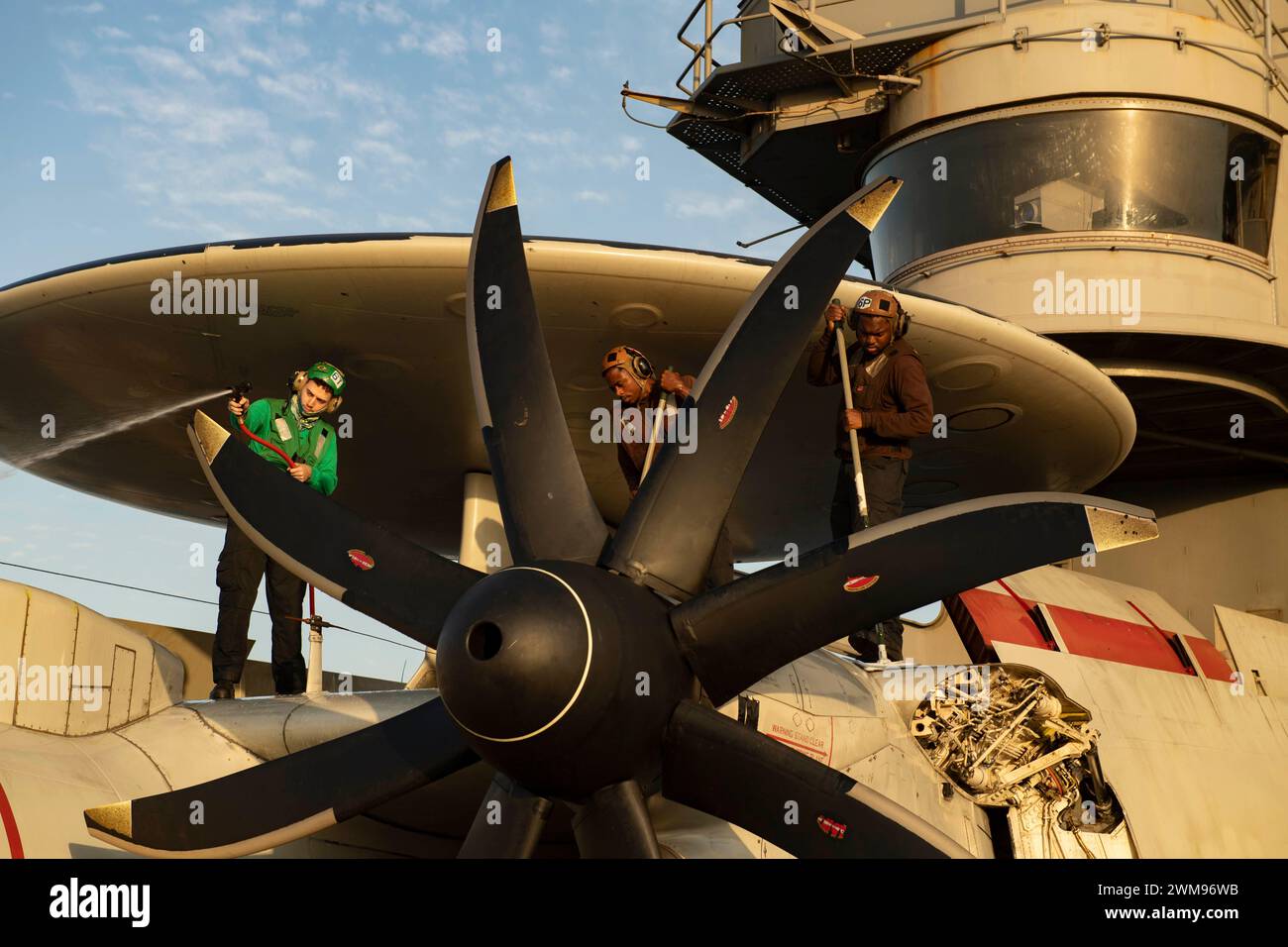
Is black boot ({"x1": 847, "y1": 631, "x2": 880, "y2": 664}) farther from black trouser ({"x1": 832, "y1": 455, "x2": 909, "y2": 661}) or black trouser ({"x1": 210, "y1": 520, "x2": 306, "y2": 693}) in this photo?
black trouser ({"x1": 210, "y1": 520, "x2": 306, "y2": 693})

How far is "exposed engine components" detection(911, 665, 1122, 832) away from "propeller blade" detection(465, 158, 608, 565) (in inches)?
112

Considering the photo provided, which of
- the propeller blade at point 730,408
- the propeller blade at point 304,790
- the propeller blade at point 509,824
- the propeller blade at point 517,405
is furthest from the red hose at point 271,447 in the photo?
the propeller blade at point 509,824

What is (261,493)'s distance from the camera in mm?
6727

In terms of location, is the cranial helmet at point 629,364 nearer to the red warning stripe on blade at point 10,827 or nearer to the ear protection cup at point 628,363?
the ear protection cup at point 628,363

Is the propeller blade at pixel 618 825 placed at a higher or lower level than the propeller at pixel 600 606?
lower

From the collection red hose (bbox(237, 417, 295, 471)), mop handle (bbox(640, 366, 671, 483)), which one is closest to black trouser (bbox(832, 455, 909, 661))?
mop handle (bbox(640, 366, 671, 483))

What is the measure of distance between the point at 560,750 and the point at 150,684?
314 cm

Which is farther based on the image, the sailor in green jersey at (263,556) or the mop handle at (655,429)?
the sailor in green jersey at (263,556)

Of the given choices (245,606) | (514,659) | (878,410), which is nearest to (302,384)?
(245,606)

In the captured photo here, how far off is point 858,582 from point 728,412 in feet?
3.47

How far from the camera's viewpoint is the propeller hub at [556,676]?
5141mm

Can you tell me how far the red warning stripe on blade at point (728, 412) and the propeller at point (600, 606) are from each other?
0.05 feet

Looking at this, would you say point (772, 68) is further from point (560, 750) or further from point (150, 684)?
point (560, 750)

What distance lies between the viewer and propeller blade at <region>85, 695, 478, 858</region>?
6.14 meters
